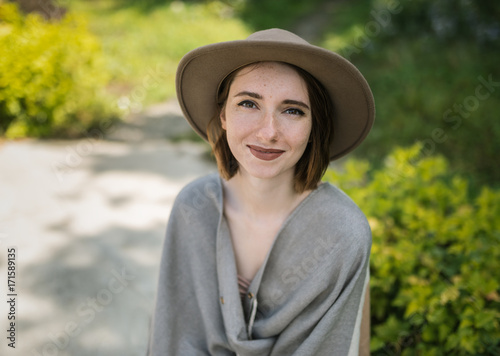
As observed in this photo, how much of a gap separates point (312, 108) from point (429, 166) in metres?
1.59

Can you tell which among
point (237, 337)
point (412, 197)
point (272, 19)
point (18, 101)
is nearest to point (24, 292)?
point (237, 337)

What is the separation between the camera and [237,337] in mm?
1626

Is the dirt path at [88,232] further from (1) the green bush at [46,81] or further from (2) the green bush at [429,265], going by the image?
(2) the green bush at [429,265]

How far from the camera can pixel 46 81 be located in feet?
17.0

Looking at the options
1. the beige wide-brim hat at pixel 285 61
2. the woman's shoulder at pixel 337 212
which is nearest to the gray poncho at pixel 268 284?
the woman's shoulder at pixel 337 212

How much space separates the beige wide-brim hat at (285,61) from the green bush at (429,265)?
0.84 meters

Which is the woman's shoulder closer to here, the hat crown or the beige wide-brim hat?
the beige wide-brim hat

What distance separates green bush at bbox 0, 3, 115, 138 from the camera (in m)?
5.09

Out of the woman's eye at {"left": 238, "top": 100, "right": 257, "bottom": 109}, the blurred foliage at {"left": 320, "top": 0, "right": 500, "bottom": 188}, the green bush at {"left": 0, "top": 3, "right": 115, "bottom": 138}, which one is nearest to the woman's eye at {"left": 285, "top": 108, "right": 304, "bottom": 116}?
the woman's eye at {"left": 238, "top": 100, "right": 257, "bottom": 109}

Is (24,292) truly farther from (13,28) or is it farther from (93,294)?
(13,28)

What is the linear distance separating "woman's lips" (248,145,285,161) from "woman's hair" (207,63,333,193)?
7.7 inches

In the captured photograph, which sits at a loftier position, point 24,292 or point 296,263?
point 296,263

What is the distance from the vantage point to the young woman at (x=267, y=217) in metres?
1.45

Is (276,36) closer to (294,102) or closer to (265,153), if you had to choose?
(294,102)
